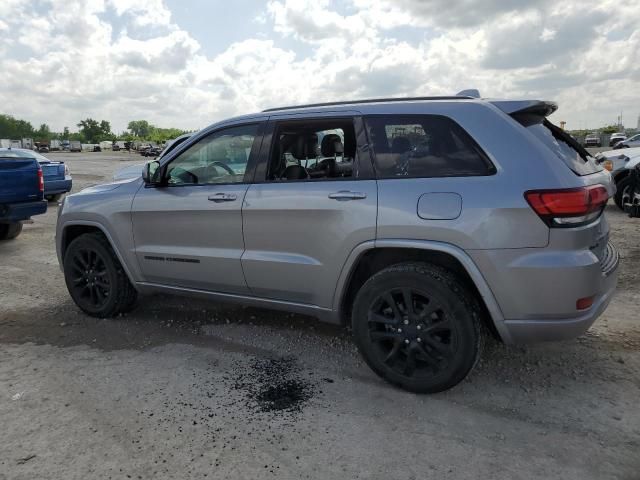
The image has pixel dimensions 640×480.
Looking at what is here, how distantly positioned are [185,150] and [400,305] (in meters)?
2.18

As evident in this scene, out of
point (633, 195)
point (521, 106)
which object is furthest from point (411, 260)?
point (633, 195)

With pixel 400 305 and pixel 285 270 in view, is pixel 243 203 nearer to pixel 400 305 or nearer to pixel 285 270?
pixel 285 270

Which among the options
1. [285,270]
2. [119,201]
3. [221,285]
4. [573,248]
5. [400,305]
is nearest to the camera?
[573,248]

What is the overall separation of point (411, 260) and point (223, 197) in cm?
150

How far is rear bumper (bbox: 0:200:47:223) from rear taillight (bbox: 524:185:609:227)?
7.62 m

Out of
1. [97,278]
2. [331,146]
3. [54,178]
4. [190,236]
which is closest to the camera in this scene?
[331,146]

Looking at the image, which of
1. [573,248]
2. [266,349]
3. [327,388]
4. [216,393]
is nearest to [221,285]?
[266,349]

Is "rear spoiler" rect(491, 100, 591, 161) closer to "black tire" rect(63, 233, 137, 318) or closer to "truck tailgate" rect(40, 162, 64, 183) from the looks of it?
"black tire" rect(63, 233, 137, 318)

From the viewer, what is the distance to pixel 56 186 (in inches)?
523

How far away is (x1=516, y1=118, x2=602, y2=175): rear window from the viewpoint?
10.4 feet

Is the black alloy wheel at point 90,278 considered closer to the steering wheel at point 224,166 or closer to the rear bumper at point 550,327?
the steering wheel at point 224,166

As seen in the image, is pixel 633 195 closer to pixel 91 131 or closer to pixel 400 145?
pixel 400 145

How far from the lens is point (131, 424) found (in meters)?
3.09

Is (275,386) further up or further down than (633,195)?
further down
